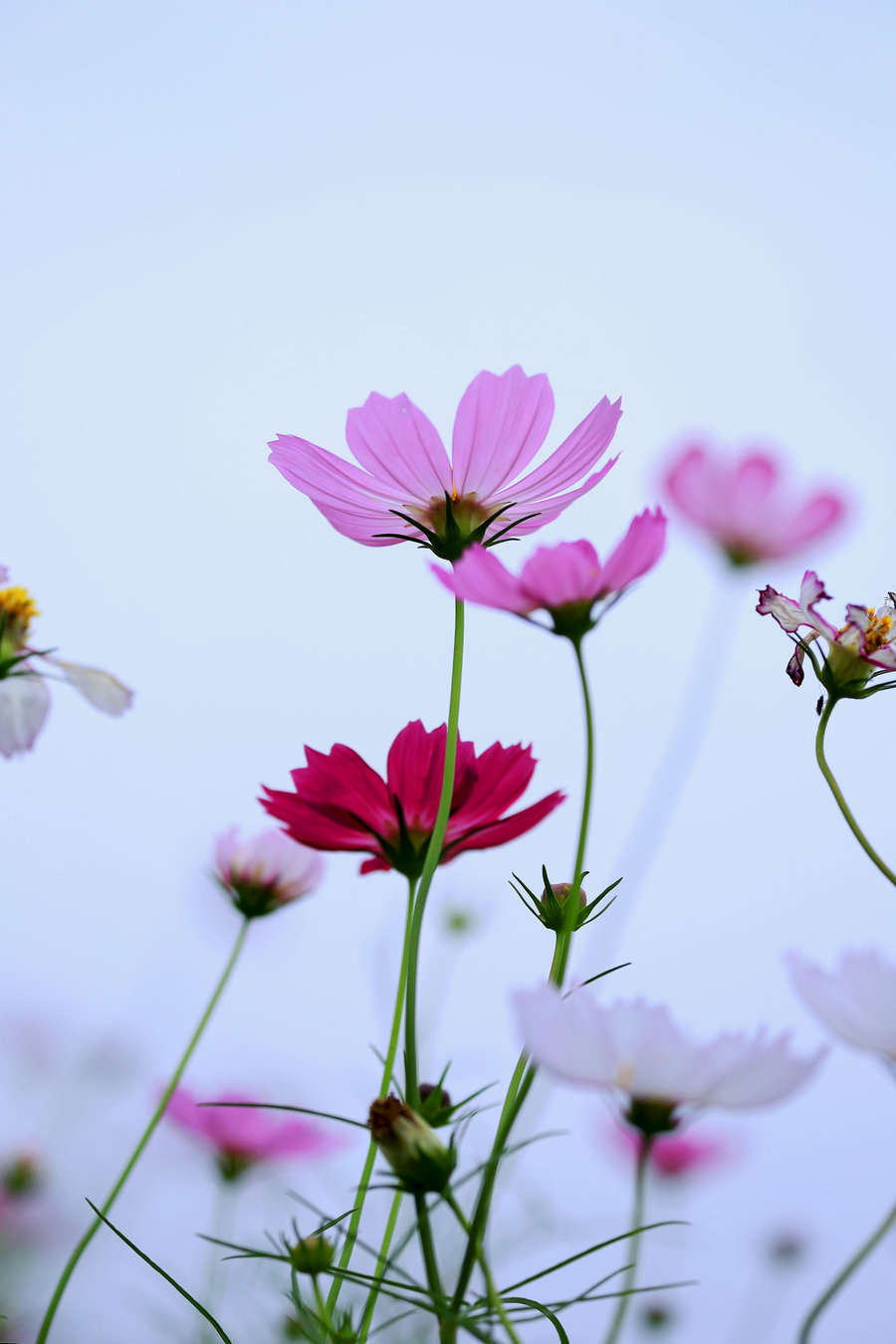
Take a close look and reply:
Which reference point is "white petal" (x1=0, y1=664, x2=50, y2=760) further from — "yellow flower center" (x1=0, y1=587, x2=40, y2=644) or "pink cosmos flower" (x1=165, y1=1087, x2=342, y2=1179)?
"pink cosmos flower" (x1=165, y1=1087, x2=342, y2=1179)

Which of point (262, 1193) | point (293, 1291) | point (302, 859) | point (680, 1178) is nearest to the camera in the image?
point (293, 1291)

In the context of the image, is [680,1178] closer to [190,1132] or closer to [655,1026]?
[190,1132]

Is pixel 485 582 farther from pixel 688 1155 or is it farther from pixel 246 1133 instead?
pixel 688 1155

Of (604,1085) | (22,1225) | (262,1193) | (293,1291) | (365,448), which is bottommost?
(22,1225)

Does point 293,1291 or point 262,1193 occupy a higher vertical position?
point 293,1291

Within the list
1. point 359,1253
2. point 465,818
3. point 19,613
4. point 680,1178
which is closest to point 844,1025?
point 465,818

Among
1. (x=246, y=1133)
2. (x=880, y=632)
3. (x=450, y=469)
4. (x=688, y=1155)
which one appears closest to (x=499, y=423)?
(x=450, y=469)

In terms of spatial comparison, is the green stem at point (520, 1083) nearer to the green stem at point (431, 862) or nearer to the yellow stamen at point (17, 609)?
the green stem at point (431, 862)

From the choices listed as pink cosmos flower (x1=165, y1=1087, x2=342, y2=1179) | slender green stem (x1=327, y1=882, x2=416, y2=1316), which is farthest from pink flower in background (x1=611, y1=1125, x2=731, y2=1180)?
slender green stem (x1=327, y1=882, x2=416, y2=1316)
